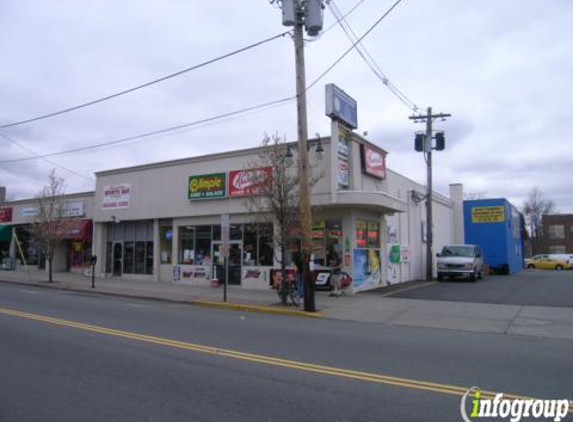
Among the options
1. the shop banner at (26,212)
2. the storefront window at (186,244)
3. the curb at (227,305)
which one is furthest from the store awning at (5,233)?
the storefront window at (186,244)

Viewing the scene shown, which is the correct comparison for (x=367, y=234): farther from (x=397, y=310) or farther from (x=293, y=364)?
(x=293, y=364)

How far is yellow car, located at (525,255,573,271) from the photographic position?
47.0 metres

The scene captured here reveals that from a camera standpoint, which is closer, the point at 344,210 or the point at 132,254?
the point at 344,210

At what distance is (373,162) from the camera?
22.0 m

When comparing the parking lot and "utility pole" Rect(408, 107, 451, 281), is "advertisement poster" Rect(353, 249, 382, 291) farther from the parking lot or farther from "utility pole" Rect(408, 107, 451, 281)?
"utility pole" Rect(408, 107, 451, 281)

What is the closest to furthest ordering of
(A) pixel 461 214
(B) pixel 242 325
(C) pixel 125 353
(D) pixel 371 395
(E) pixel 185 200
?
(D) pixel 371 395 < (C) pixel 125 353 < (B) pixel 242 325 < (E) pixel 185 200 < (A) pixel 461 214

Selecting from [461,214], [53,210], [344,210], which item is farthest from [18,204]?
[461,214]

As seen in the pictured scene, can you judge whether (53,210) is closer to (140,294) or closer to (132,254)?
(132,254)

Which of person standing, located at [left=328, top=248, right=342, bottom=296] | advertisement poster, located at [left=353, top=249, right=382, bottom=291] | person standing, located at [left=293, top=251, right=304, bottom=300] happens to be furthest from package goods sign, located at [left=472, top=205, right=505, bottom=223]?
person standing, located at [left=293, top=251, right=304, bottom=300]

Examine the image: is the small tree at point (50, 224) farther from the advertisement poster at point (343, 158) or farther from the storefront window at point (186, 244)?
the advertisement poster at point (343, 158)

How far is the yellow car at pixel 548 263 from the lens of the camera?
47.0 m

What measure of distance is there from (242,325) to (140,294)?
340 inches

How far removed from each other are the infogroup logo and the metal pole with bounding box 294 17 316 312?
8.78m

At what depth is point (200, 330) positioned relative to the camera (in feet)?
35.2
